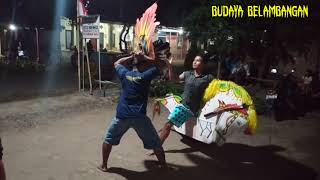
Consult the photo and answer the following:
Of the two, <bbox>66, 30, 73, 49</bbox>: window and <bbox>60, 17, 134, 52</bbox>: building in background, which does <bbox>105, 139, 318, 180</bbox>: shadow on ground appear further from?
<bbox>66, 30, 73, 49</bbox>: window

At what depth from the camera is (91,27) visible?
11.3 metres

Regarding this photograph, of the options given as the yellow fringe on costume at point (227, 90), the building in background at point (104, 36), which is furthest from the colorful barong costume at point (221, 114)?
the building in background at point (104, 36)

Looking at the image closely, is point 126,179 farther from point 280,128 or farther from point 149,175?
point 280,128

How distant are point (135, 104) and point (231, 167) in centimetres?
199

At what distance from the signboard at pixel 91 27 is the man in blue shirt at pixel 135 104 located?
6.02 metres

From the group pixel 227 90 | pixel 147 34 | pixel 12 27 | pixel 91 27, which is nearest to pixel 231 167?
pixel 227 90

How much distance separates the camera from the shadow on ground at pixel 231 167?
5.65m

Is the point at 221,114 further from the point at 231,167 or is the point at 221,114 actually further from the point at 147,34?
the point at 147,34

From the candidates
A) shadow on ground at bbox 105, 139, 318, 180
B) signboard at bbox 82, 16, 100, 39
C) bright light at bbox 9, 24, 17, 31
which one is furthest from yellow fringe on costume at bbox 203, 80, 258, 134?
bright light at bbox 9, 24, 17, 31

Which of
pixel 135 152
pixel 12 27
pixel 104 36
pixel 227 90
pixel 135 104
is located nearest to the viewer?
pixel 135 104

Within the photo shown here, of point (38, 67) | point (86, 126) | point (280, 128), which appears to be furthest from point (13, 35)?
point (280, 128)

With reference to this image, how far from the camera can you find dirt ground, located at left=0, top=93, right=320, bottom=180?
5.66 metres

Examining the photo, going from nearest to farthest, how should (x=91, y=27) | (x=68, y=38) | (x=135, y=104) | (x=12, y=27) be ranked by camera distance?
(x=135, y=104) → (x=91, y=27) → (x=12, y=27) → (x=68, y=38)

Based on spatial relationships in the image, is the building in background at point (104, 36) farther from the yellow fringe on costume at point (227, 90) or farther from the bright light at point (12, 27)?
the yellow fringe on costume at point (227, 90)
